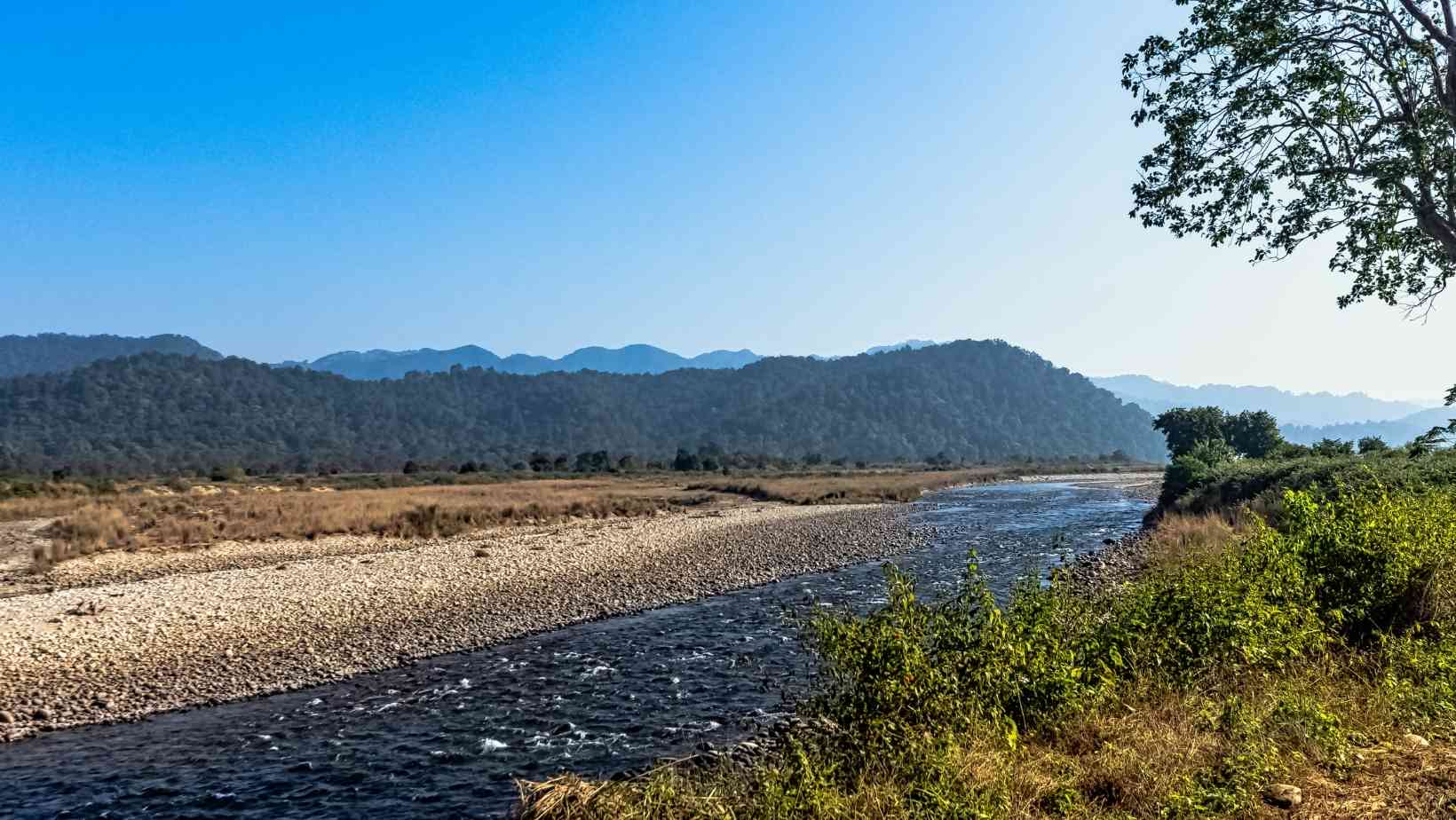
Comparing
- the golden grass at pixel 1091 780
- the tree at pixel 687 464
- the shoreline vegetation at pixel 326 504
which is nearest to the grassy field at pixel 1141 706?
the golden grass at pixel 1091 780

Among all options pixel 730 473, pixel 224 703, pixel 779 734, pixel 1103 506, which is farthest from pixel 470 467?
pixel 779 734

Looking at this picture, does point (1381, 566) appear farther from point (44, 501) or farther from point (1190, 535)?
point (44, 501)

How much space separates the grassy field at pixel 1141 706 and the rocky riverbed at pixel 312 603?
11751mm

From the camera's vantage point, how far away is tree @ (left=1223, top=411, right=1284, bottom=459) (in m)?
67.4

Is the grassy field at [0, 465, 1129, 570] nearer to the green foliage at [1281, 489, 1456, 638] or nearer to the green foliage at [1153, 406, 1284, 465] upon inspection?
the green foliage at [1153, 406, 1284, 465]

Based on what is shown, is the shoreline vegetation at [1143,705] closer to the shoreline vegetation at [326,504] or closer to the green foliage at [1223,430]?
the shoreline vegetation at [326,504]

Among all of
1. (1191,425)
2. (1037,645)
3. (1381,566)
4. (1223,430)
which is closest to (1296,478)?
(1381,566)

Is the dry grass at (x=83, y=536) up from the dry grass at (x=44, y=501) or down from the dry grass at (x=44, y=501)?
down

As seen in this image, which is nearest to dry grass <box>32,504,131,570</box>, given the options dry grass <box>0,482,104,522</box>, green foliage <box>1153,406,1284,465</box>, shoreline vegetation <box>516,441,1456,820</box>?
dry grass <box>0,482,104,522</box>

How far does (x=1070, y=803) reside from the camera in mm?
6293

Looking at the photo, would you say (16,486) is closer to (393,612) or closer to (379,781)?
(393,612)

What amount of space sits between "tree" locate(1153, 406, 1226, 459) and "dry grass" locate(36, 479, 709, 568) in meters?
44.7

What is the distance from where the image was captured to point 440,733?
43.7 feet

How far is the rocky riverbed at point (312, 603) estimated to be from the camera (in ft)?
51.8
